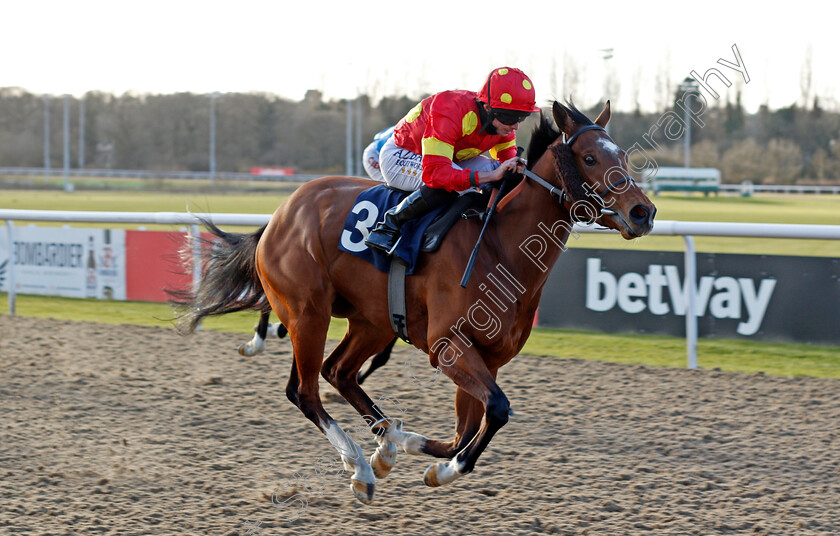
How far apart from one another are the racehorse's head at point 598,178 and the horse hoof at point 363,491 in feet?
4.58

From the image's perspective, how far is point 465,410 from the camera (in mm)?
3414

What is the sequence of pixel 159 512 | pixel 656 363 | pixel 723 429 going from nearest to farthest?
1. pixel 159 512
2. pixel 723 429
3. pixel 656 363

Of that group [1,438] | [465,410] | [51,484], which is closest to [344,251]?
[465,410]

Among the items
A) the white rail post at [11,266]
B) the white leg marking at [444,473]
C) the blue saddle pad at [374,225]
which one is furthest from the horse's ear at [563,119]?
the white rail post at [11,266]

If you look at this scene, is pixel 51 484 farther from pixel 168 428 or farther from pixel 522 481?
pixel 522 481

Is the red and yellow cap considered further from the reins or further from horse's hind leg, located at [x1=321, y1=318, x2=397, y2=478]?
horse's hind leg, located at [x1=321, y1=318, x2=397, y2=478]

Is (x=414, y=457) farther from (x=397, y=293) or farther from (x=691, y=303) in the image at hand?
(x=691, y=303)

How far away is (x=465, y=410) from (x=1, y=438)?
250 cm

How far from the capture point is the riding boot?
11.3ft

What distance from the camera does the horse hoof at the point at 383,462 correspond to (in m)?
3.49

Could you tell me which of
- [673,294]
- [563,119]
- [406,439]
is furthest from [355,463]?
[673,294]

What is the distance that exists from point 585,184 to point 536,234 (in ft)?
1.03

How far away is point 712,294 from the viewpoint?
20.5 feet

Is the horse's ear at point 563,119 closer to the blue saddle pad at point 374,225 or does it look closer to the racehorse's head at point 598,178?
the racehorse's head at point 598,178
